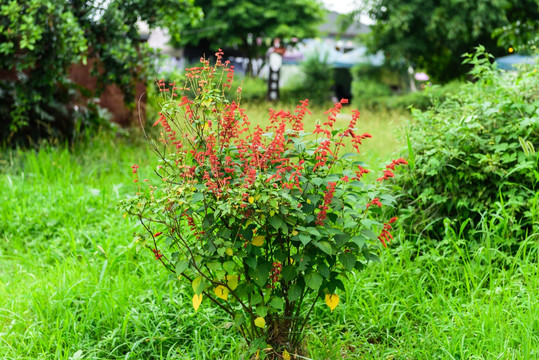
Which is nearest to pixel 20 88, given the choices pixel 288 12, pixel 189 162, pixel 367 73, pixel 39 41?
pixel 39 41

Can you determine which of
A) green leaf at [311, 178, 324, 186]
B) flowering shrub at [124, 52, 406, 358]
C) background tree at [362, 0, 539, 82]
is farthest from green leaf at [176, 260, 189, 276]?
background tree at [362, 0, 539, 82]

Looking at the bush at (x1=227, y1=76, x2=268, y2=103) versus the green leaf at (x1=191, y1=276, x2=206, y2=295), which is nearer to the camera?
the green leaf at (x1=191, y1=276, x2=206, y2=295)

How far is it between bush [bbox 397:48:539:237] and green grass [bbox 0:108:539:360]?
167mm

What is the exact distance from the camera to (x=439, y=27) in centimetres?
1473

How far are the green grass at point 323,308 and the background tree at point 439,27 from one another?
1129 cm

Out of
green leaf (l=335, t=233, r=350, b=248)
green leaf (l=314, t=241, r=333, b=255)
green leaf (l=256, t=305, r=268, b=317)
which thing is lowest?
green leaf (l=256, t=305, r=268, b=317)

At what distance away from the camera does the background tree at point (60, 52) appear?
221 inches

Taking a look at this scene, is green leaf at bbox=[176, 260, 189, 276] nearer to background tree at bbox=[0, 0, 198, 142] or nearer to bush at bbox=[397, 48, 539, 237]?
bush at bbox=[397, 48, 539, 237]

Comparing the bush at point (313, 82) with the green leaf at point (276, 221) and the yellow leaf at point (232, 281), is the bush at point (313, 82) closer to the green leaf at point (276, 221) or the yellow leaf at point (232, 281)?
the yellow leaf at point (232, 281)

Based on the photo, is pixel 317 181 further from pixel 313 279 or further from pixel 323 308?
pixel 323 308

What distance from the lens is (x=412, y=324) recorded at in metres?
3.02

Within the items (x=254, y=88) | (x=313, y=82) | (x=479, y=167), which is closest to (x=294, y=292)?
(x=479, y=167)

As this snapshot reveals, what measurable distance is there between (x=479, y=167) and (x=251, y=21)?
20817 millimetres

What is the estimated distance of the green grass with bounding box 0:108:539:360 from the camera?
8.92 feet
